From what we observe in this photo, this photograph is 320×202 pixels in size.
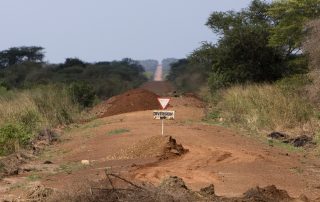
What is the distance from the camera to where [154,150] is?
45.9ft

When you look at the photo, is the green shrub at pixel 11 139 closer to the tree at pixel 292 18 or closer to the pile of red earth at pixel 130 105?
the pile of red earth at pixel 130 105

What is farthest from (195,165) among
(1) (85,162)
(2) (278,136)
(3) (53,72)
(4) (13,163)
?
(3) (53,72)

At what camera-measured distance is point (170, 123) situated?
71.1ft

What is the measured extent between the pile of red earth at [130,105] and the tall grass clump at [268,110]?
722cm

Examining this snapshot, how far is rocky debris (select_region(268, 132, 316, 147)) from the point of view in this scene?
16.6 metres

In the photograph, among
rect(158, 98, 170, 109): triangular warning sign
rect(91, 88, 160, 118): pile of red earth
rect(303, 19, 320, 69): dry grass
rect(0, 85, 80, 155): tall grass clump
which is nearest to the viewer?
rect(0, 85, 80, 155): tall grass clump

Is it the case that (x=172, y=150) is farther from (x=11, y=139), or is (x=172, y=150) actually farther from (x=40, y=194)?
(x=40, y=194)

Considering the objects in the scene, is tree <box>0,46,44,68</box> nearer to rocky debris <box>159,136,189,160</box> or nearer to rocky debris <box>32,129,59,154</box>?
rocky debris <box>32,129,59,154</box>

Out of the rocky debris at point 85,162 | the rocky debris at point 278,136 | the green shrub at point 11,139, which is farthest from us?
the rocky debris at point 278,136

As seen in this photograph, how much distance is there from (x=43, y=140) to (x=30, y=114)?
10.2 feet

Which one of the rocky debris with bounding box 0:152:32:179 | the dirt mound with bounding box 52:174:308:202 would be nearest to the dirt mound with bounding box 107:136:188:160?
the rocky debris with bounding box 0:152:32:179

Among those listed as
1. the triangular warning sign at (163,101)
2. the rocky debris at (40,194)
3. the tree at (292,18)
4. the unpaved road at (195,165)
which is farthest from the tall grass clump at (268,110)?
the rocky debris at (40,194)

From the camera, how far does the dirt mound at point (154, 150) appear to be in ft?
44.9

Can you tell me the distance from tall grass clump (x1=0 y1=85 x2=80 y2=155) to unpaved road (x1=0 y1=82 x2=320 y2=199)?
3.05 feet
